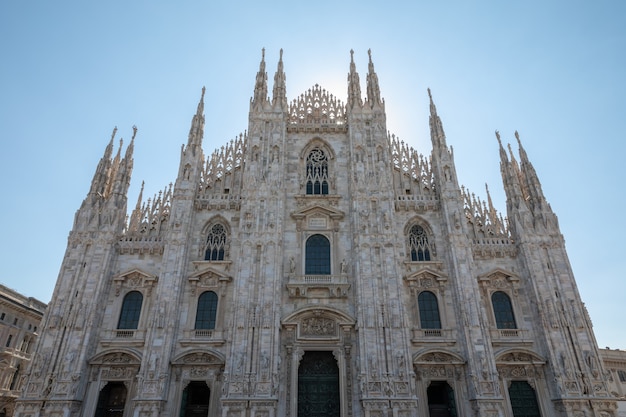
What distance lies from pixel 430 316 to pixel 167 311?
14.0 m

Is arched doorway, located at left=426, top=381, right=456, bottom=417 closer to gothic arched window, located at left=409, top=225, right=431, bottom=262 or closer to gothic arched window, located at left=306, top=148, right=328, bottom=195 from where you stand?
gothic arched window, located at left=409, top=225, right=431, bottom=262

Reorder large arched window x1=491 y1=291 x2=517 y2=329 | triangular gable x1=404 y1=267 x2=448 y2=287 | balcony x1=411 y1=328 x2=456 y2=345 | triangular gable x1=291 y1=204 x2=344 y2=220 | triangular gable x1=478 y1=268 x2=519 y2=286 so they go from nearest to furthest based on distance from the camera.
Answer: balcony x1=411 y1=328 x2=456 y2=345, large arched window x1=491 y1=291 x2=517 y2=329, triangular gable x1=404 y1=267 x2=448 y2=287, triangular gable x1=478 y1=268 x2=519 y2=286, triangular gable x1=291 y1=204 x2=344 y2=220

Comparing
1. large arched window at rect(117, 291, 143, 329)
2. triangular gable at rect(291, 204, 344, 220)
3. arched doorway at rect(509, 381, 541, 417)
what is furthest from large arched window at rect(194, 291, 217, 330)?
arched doorway at rect(509, 381, 541, 417)

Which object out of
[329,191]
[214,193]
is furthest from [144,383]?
[329,191]

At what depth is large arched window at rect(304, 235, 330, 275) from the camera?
77.4 ft

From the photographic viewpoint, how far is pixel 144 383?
64.2ft

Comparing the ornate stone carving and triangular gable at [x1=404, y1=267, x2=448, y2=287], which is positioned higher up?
triangular gable at [x1=404, y1=267, x2=448, y2=287]

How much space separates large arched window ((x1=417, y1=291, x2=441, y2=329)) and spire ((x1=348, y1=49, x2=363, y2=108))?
13491 mm

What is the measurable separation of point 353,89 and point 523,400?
842 inches

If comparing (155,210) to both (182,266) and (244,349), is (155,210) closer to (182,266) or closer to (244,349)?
(182,266)

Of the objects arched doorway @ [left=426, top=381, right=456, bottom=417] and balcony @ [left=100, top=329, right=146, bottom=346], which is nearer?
arched doorway @ [left=426, top=381, right=456, bottom=417]

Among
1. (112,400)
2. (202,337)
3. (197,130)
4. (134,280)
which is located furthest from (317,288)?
(197,130)

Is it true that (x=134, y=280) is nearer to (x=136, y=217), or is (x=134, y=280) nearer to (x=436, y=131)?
(x=136, y=217)

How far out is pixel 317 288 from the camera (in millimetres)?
22484
